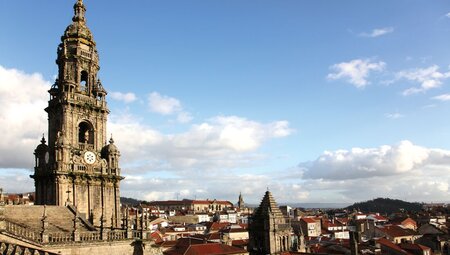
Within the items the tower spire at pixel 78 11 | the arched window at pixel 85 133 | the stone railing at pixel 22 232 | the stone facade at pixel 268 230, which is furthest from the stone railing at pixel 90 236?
the stone facade at pixel 268 230

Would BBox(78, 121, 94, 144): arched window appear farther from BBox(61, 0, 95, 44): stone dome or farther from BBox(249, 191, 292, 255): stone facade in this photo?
BBox(249, 191, 292, 255): stone facade

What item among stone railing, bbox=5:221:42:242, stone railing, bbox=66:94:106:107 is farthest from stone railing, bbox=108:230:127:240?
stone railing, bbox=66:94:106:107

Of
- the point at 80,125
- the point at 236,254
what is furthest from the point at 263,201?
the point at 80,125

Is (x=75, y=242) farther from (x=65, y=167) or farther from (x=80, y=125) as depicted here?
(x=80, y=125)

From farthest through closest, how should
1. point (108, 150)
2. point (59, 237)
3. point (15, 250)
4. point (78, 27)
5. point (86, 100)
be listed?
point (78, 27), point (86, 100), point (108, 150), point (59, 237), point (15, 250)

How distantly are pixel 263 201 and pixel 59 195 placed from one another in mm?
27417

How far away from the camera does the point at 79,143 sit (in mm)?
40062

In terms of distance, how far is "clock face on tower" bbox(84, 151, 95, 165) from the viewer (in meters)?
39.7

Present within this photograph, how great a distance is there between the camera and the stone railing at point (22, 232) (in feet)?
78.3

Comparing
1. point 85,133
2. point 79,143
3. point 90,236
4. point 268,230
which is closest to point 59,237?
point 90,236

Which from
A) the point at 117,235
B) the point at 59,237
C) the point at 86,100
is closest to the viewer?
the point at 59,237

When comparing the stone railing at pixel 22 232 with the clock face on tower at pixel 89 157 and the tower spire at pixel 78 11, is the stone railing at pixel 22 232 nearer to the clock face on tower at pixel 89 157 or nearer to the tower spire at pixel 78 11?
the clock face on tower at pixel 89 157

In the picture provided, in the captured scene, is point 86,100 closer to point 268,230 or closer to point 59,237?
point 59,237

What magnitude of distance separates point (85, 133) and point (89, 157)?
3169 mm
